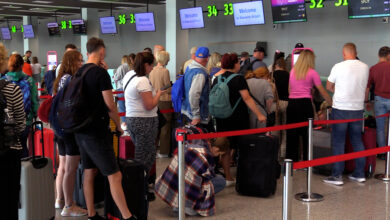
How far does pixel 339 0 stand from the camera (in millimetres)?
10086

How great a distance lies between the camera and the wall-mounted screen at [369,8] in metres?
8.38

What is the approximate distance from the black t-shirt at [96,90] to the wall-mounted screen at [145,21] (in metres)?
Result: 11.1

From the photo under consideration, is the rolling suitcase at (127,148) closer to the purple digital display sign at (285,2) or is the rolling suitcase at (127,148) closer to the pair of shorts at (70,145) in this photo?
the pair of shorts at (70,145)

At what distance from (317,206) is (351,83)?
5.02 ft

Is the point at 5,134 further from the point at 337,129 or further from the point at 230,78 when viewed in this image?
the point at 337,129

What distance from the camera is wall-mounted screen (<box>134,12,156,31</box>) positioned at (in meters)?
14.3

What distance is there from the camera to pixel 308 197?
4.80 metres

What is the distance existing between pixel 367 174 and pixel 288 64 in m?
2.51

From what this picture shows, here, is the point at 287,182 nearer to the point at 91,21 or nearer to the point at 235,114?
the point at 235,114

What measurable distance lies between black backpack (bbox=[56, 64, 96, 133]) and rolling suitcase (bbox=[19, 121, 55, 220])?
0.92ft

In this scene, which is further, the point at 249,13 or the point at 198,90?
the point at 249,13

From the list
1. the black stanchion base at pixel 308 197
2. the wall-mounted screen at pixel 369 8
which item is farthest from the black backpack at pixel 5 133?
the wall-mounted screen at pixel 369 8

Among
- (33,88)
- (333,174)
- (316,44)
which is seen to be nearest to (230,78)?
(333,174)

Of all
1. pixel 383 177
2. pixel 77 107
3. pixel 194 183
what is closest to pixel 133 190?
pixel 194 183
